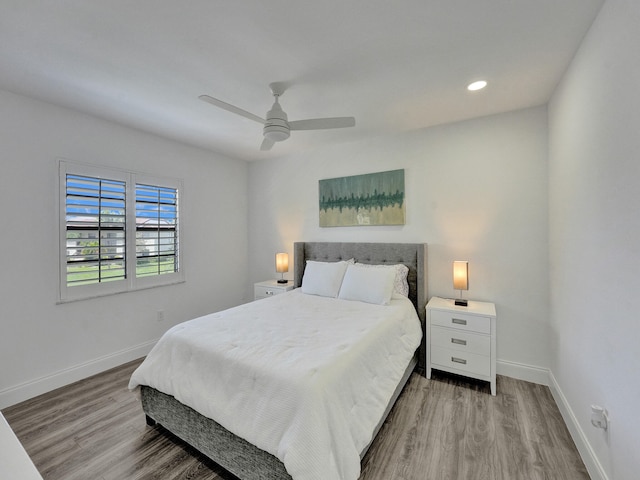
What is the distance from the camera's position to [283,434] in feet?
4.32

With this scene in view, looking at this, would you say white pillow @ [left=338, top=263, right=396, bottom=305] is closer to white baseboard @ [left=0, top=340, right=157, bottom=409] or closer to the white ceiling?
the white ceiling

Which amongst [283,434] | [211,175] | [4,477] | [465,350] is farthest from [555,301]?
[211,175]

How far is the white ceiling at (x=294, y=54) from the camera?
1.50 meters

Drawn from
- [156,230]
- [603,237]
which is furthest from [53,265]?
[603,237]

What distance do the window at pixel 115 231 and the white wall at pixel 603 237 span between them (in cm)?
400

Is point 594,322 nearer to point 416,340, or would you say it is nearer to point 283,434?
point 416,340

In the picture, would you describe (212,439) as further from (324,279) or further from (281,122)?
(281,122)

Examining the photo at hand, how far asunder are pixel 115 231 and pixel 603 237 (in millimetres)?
4039

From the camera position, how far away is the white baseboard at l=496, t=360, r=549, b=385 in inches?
102

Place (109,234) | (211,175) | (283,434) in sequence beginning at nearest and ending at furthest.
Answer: (283,434) → (109,234) → (211,175)

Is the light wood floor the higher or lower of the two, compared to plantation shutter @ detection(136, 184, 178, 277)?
lower

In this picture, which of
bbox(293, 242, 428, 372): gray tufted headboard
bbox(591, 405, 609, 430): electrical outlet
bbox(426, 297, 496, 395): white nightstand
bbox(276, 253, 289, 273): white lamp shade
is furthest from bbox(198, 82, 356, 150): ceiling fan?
bbox(591, 405, 609, 430): electrical outlet

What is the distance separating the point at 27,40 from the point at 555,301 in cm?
431

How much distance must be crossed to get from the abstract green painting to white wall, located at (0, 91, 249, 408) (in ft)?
6.13
